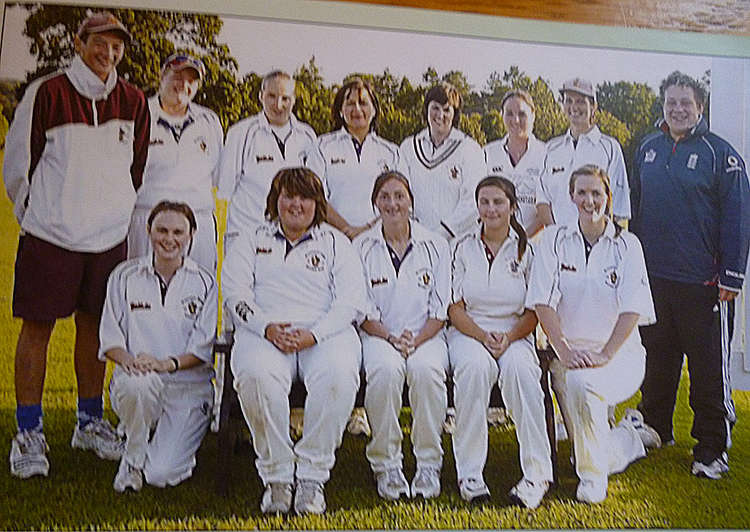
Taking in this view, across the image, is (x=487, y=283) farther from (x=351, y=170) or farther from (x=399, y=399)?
(x=351, y=170)

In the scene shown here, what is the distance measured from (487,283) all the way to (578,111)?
76 cm

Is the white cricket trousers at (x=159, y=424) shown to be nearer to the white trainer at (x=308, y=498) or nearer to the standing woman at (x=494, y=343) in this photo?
the white trainer at (x=308, y=498)

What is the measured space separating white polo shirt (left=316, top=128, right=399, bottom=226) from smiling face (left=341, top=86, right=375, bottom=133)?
4 cm

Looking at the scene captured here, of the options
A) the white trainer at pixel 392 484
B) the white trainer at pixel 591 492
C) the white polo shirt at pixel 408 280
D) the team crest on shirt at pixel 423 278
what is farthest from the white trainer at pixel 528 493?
the team crest on shirt at pixel 423 278

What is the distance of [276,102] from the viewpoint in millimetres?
2523

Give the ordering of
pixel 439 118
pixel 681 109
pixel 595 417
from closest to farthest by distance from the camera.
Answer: pixel 595 417
pixel 439 118
pixel 681 109

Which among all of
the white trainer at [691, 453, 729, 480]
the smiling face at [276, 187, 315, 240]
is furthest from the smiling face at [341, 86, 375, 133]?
the white trainer at [691, 453, 729, 480]

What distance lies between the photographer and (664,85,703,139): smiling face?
107 inches

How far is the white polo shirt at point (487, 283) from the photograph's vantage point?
8.20 feet

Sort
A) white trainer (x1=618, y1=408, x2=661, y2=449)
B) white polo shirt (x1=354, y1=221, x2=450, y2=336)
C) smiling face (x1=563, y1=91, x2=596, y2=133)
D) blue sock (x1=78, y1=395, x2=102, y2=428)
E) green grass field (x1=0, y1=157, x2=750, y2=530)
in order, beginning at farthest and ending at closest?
smiling face (x1=563, y1=91, x2=596, y2=133) → white trainer (x1=618, y1=408, x2=661, y2=449) → white polo shirt (x1=354, y1=221, x2=450, y2=336) → blue sock (x1=78, y1=395, x2=102, y2=428) → green grass field (x1=0, y1=157, x2=750, y2=530)

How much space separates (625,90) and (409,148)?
0.87m

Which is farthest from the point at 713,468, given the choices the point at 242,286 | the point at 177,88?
the point at 177,88

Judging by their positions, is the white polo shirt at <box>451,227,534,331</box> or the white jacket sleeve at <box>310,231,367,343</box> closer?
the white jacket sleeve at <box>310,231,367,343</box>

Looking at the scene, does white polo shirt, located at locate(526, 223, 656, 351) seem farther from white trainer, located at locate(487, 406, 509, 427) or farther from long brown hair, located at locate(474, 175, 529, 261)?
white trainer, located at locate(487, 406, 509, 427)
